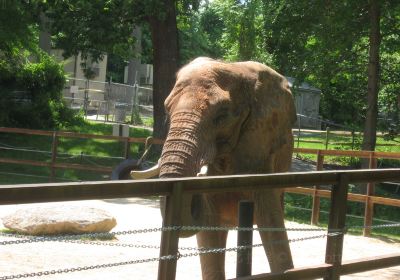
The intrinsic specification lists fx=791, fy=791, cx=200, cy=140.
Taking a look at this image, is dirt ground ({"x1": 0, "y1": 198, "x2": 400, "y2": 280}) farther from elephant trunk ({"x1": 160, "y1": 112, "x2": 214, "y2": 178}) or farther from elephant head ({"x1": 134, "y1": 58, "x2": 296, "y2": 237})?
elephant trunk ({"x1": 160, "y1": 112, "x2": 214, "y2": 178})

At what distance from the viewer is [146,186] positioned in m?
3.72

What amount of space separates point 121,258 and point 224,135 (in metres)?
3.41

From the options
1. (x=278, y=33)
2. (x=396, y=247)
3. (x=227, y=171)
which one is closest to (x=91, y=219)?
(x=227, y=171)

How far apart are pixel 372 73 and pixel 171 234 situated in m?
15.0

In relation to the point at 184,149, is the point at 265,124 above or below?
above

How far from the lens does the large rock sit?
10.5 meters

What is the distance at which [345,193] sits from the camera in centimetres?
517

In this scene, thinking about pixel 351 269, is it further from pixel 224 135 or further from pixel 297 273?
pixel 224 135

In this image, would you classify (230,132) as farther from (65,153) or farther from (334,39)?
(65,153)

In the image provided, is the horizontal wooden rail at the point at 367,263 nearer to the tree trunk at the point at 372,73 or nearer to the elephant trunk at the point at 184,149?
the elephant trunk at the point at 184,149

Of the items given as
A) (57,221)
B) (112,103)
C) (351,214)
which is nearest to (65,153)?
(351,214)

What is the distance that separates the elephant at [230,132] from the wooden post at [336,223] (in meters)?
1.11

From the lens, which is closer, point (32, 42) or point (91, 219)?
point (91, 219)

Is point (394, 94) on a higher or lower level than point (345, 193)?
higher
